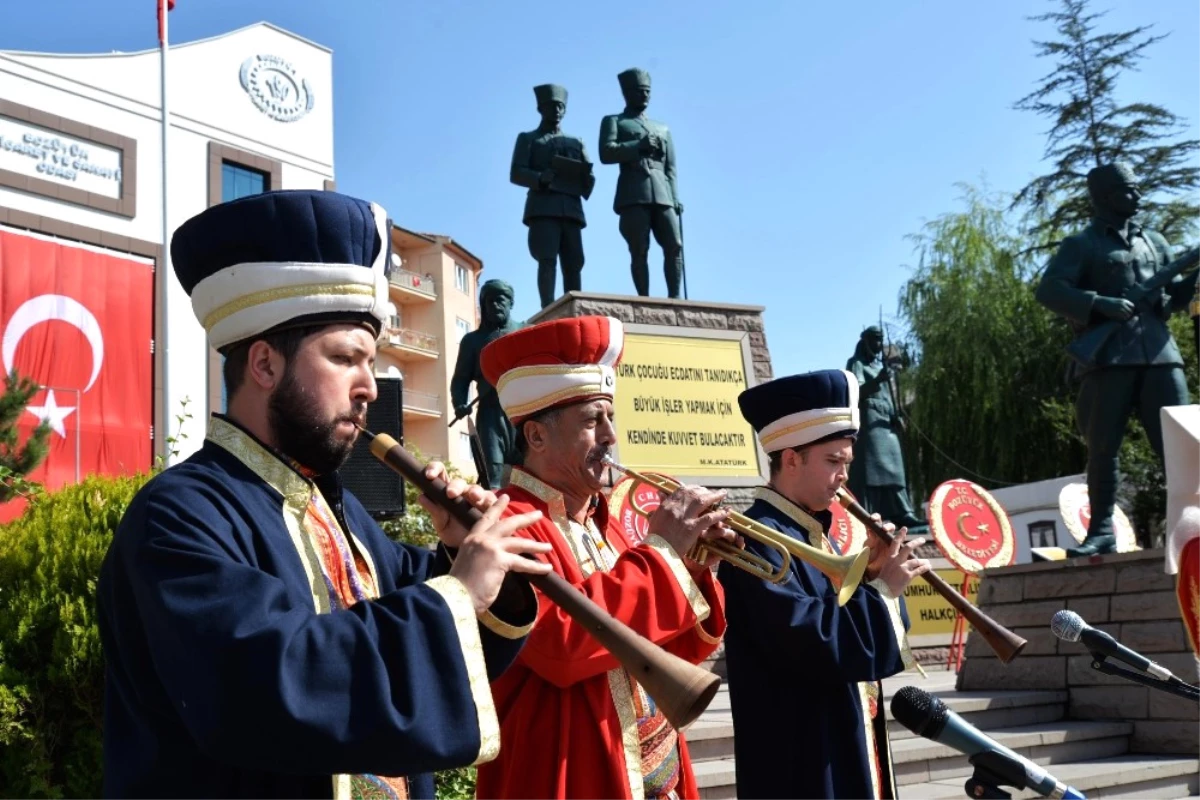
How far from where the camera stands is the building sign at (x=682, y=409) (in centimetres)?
1102

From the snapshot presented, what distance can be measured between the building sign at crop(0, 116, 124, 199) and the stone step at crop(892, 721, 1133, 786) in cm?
2280

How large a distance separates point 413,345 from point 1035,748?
4767cm

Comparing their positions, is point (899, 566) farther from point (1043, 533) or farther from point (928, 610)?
point (1043, 533)

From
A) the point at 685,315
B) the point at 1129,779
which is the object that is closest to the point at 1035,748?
the point at 1129,779

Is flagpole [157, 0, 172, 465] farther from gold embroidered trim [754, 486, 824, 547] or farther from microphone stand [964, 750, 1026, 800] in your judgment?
microphone stand [964, 750, 1026, 800]

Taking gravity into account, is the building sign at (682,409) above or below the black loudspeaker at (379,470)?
above

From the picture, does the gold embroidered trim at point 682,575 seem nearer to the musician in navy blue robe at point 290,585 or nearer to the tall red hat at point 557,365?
the tall red hat at point 557,365

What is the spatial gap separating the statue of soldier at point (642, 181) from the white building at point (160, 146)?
558 inches

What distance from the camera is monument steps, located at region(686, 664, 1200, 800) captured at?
22.5 feet

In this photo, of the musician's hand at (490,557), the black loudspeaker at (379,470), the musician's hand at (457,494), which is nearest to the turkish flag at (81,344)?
the black loudspeaker at (379,470)

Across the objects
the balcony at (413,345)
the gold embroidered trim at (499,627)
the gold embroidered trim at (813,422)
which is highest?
the balcony at (413,345)

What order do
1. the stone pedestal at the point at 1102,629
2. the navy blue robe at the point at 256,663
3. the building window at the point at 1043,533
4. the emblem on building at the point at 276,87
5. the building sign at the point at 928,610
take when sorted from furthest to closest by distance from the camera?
the emblem on building at the point at 276,87 < the building window at the point at 1043,533 < the building sign at the point at 928,610 < the stone pedestal at the point at 1102,629 < the navy blue robe at the point at 256,663

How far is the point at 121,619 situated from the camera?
7.06 feet

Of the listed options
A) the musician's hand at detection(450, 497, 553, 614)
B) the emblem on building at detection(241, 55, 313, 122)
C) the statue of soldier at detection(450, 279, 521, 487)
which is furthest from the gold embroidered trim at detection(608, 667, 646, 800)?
the emblem on building at detection(241, 55, 313, 122)
